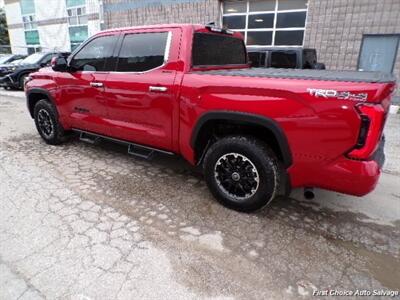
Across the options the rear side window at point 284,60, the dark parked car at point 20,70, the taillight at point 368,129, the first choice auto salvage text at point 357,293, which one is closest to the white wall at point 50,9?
the dark parked car at point 20,70

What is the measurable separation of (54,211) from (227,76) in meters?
2.26

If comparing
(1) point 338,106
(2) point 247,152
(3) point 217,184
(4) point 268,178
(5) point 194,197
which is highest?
(1) point 338,106

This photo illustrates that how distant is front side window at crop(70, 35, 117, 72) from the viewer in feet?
13.4

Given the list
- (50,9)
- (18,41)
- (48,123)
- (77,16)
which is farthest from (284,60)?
(18,41)

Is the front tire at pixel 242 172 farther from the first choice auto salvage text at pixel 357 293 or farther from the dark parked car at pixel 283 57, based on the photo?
the dark parked car at pixel 283 57

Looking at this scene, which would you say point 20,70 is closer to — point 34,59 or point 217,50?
point 34,59

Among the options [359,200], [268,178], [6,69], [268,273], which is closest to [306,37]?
[359,200]

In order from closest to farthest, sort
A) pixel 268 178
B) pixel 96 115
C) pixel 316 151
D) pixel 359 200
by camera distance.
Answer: pixel 316 151
pixel 268 178
pixel 359 200
pixel 96 115

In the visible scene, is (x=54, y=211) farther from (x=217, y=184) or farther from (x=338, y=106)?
(x=338, y=106)

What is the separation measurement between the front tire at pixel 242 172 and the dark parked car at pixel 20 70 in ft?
39.6

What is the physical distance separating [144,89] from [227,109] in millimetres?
1155

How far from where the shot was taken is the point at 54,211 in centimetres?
315

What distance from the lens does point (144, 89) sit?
11.6 ft

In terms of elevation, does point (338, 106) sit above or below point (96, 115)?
above
